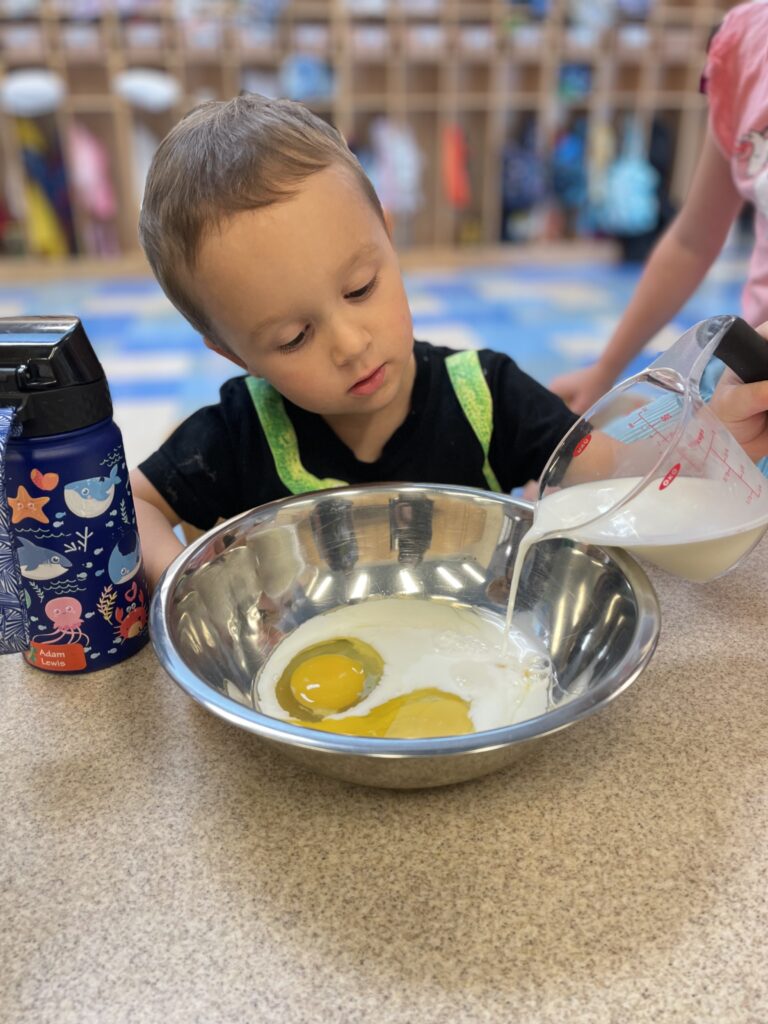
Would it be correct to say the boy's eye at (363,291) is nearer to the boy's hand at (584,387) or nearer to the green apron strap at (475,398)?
the green apron strap at (475,398)

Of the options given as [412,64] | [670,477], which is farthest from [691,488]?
[412,64]

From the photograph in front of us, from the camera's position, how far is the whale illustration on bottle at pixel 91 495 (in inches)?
26.8

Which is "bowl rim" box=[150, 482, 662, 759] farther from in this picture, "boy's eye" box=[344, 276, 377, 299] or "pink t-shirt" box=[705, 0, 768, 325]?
"pink t-shirt" box=[705, 0, 768, 325]

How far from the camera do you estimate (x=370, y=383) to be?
95cm

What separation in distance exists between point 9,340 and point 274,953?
48 cm

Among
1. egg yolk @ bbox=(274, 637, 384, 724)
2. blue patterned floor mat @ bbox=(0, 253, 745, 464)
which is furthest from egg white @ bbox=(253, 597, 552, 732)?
blue patterned floor mat @ bbox=(0, 253, 745, 464)

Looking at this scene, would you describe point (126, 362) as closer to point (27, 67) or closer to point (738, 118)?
point (27, 67)

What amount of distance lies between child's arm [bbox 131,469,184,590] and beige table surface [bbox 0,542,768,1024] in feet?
0.68

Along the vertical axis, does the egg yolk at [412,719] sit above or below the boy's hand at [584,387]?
above

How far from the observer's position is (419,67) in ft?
17.5

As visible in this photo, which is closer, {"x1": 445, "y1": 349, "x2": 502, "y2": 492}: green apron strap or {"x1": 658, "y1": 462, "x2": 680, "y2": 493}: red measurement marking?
{"x1": 658, "y1": 462, "x2": 680, "y2": 493}: red measurement marking

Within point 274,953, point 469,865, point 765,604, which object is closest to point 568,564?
point 765,604

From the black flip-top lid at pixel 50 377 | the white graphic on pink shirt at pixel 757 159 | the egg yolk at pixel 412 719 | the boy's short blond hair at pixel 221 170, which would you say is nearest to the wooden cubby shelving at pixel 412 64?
the white graphic on pink shirt at pixel 757 159

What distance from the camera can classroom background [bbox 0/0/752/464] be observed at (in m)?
4.68
